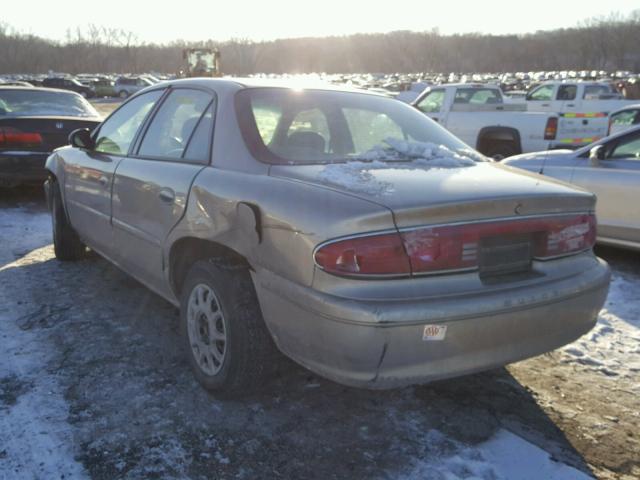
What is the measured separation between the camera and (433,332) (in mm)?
2318

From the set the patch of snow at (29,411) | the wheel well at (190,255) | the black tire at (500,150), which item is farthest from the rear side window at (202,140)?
the black tire at (500,150)

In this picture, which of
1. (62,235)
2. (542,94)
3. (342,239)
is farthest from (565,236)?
(542,94)

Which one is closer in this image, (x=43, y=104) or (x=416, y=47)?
(x=43, y=104)

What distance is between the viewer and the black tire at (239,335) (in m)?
2.80

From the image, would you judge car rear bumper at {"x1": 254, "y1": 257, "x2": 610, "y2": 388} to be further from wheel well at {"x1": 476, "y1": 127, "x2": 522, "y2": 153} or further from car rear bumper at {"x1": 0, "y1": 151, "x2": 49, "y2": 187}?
wheel well at {"x1": 476, "y1": 127, "x2": 522, "y2": 153}

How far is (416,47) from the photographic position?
127562 mm

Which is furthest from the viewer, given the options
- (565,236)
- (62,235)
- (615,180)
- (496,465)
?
(615,180)

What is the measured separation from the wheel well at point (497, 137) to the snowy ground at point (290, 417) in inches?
275

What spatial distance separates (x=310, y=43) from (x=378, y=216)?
162 meters

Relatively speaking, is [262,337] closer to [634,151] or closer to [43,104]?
[634,151]

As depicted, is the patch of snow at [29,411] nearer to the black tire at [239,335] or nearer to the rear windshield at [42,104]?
the black tire at [239,335]

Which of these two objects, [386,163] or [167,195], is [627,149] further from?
[167,195]

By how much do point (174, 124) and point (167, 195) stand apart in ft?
1.95

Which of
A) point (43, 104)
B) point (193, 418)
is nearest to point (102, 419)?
point (193, 418)
